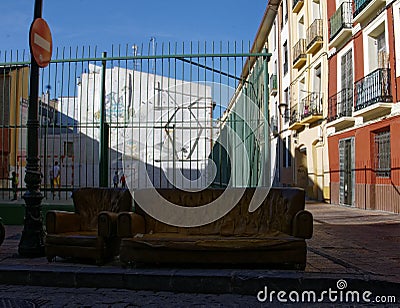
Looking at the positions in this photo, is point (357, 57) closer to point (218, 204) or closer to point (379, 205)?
point (379, 205)

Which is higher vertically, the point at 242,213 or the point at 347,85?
the point at 347,85

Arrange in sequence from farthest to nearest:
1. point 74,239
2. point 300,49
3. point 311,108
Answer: point 300,49
point 311,108
point 74,239

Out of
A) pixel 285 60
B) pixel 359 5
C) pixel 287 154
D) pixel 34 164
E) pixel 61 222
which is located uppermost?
pixel 285 60

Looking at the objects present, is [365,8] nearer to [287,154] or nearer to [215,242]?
[215,242]

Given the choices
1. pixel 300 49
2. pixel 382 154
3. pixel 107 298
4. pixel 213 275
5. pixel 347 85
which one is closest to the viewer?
pixel 107 298

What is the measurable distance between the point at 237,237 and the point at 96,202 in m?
2.20

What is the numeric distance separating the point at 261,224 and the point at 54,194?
15.5 ft

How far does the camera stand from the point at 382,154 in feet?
51.9

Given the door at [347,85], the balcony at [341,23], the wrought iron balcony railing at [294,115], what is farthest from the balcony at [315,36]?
the wrought iron balcony railing at [294,115]

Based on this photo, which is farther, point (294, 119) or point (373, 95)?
point (294, 119)

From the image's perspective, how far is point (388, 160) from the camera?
50.0 feet

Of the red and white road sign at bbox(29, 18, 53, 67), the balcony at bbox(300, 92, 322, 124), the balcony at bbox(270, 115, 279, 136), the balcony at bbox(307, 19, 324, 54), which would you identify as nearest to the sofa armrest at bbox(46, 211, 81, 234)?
the red and white road sign at bbox(29, 18, 53, 67)

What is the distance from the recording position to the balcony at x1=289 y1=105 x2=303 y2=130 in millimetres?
24755

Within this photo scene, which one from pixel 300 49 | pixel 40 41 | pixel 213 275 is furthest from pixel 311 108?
pixel 213 275
